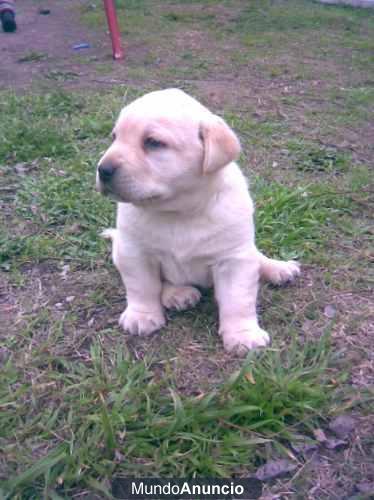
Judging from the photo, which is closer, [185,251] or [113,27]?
[185,251]

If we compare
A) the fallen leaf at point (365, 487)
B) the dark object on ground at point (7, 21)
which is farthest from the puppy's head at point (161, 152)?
the dark object on ground at point (7, 21)

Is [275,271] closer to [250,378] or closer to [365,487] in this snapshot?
[250,378]

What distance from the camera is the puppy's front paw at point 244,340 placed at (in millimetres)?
2391

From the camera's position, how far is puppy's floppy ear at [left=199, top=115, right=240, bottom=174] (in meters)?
2.25

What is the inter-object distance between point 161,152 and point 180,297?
77 cm

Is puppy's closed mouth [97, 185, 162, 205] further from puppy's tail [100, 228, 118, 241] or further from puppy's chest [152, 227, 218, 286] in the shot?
puppy's tail [100, 228, 118, 241]

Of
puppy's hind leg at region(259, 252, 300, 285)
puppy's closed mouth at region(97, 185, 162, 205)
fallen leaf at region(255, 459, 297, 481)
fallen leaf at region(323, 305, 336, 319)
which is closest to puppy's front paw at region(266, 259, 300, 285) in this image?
puppy's hind leg at region(259, 252, 300, 285)

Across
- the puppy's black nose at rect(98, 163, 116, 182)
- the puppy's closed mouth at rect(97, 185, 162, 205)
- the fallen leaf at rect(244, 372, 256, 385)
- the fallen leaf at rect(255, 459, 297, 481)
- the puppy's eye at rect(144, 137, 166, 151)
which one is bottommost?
the fallen leaf at rect(255, 459, 297, 481)

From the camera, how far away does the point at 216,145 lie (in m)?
2.26

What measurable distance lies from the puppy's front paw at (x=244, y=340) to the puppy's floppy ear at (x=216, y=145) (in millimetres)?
716

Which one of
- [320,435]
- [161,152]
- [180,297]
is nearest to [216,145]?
[161,152]

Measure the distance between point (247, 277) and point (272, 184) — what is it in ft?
5.24

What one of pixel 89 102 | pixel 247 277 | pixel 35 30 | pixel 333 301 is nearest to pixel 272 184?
pixel 333 301

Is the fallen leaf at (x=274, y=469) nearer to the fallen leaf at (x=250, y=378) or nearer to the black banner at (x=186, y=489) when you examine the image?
the black banner at (x=186, y=489)
